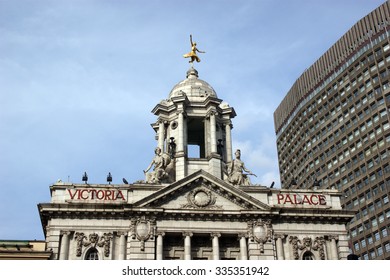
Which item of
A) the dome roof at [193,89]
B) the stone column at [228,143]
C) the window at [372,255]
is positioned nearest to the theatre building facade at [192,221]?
the stone column at [228,143]

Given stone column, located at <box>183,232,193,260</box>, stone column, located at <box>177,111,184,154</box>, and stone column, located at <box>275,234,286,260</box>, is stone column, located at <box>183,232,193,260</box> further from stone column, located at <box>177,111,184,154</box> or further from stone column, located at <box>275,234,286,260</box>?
stone column, located at <box>177,111,184,154</box>

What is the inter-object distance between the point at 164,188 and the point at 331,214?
15.7 m

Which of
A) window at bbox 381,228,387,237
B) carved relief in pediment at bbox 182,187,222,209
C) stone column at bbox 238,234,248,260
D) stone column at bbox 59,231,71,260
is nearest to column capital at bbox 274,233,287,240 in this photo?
stone column at bbox 238,234,248,260

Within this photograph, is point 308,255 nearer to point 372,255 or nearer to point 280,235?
point 280,235

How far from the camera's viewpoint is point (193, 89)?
61406 mm

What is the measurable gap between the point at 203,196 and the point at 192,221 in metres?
2.65

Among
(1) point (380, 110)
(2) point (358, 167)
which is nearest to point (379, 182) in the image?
(2) point (358, 167)

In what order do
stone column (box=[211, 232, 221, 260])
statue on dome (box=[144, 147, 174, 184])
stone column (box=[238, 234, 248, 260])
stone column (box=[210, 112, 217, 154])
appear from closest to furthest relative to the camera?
stone column (box=[211, 232, 221, 260])
stone column (box=[238, 234, 248, 260])
statue on dome (box=[144, 147, 174, 184])
stone column (box=[210, 112, 217, 154])

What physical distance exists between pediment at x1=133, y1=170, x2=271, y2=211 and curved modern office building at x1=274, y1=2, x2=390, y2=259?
59.1 metres

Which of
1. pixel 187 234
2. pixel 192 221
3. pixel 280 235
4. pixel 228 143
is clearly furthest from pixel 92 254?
pixel 228 143

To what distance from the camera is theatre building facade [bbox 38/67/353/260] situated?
45656 millimetres

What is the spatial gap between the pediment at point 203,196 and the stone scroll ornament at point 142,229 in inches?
58.9
